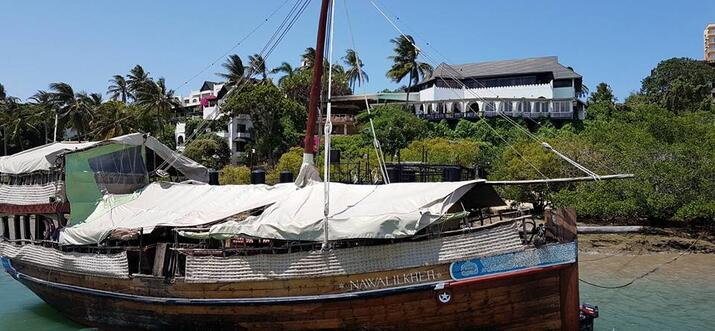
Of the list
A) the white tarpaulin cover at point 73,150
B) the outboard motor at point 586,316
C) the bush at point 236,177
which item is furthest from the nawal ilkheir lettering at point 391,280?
the bush at point 236,177

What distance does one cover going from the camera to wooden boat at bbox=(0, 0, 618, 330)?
34.3 ft

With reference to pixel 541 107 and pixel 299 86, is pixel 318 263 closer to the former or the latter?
pixel 541 107

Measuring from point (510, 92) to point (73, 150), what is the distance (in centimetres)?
4399

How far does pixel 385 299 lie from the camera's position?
35.0 ft

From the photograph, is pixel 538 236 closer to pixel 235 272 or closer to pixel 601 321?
pixel 601 321

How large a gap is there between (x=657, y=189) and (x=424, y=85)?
35915 mm

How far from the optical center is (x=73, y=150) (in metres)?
14.8

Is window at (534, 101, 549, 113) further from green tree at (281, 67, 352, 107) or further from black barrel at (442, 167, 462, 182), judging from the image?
A: black barrel at (442, 167, 462, 182)

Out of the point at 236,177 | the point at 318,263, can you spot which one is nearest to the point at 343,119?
the point at 236,177

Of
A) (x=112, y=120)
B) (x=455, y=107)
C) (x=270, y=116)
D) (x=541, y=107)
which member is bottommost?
(x=112, y=120)

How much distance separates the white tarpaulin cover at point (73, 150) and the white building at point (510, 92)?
114ft

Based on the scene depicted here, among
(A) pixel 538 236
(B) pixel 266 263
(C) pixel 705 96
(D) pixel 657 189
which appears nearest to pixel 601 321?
(A) pixel 538 236

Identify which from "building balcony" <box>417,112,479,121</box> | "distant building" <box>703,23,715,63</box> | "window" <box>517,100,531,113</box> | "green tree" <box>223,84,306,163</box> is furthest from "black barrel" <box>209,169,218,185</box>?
"distant building" <box>703,23,715,63</box>

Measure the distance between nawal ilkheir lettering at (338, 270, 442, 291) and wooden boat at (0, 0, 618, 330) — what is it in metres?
0.02
